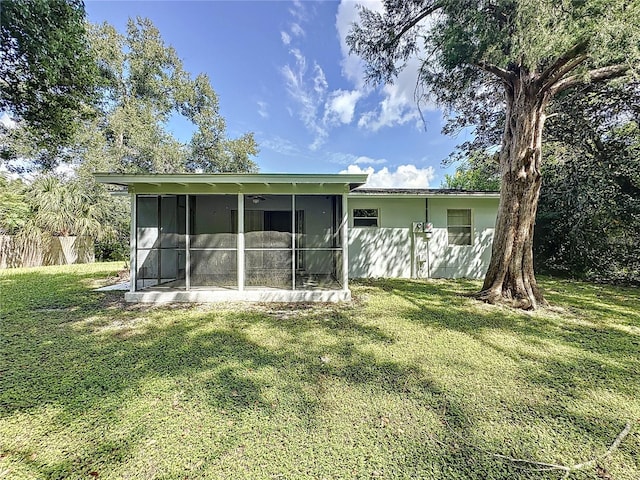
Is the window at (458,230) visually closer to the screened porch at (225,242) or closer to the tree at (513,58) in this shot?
the tree at (513,58)

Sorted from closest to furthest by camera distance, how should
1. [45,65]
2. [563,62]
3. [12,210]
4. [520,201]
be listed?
[45,65]
[563,62]
[520,201]
[12,210]

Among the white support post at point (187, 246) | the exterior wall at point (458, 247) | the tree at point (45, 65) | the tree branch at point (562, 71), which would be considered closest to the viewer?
the tree at point (45, 65)

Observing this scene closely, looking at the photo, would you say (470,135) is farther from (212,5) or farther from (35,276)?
(35,276)

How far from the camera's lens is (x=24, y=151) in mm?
14211

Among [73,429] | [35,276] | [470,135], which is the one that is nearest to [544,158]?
[470,135]

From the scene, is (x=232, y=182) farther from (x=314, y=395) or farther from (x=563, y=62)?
(x=563, y=62)

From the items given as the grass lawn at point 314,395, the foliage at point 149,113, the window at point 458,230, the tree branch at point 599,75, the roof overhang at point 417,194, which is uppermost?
the foliage at point 149,113

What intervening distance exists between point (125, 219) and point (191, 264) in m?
11.9

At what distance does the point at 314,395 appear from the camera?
2688 mm

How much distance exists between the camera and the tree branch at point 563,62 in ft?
14.9

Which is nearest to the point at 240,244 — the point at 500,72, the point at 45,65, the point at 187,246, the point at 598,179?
the point at 187,246

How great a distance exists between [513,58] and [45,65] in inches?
285

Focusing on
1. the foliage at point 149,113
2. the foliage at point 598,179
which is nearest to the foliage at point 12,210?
the foliage at point 149,113

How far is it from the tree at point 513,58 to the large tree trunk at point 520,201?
2cm
